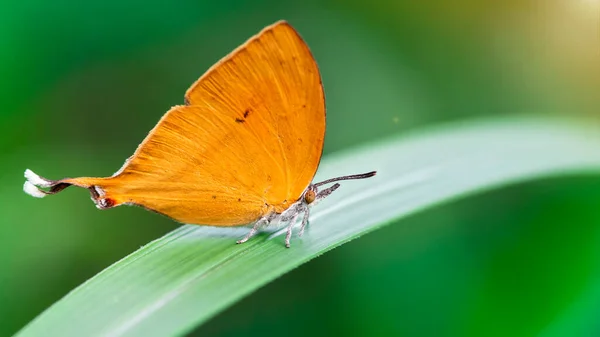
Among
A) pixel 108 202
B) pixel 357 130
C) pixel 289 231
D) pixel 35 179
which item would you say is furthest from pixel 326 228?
pixel 357 130

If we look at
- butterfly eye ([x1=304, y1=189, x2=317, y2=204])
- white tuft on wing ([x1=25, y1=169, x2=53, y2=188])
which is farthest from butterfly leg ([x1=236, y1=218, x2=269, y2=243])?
white tuft on wing ([x1=25, y1=169, x2=53, y2=188])

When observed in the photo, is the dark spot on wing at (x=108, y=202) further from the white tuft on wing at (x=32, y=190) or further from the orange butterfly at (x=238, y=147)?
the white tuft on wing at (x=32, y=190)

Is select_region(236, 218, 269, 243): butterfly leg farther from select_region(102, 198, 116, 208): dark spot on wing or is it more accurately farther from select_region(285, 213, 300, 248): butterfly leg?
select_region(102, 198, 116, 208): dark spot on wing

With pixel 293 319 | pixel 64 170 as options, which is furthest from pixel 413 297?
pixel 64 170

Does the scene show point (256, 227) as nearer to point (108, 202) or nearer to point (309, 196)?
point (309, 196)

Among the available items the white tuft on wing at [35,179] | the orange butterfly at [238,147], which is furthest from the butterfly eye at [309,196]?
the white tuft on wing at [35,179]

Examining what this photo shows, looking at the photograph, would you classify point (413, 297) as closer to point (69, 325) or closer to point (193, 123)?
point (193, 123)
